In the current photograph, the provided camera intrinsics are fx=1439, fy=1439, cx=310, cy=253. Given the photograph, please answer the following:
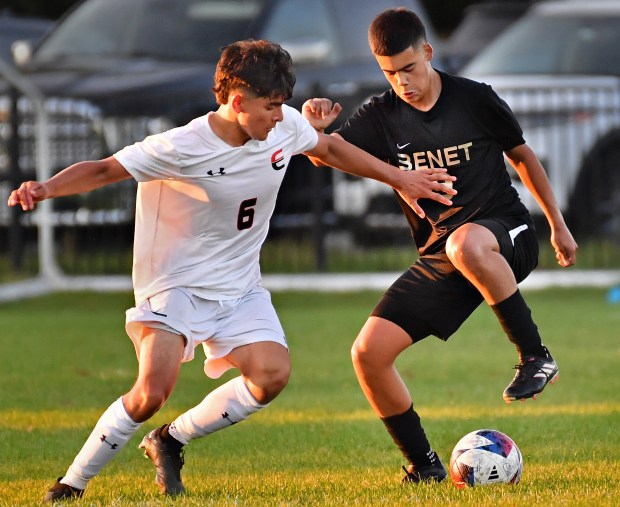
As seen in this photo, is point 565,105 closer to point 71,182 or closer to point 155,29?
point 155,29

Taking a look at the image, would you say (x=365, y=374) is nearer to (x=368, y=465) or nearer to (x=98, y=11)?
(x=368, y=465)

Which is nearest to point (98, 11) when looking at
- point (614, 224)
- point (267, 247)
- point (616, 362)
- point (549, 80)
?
point (267, 247)

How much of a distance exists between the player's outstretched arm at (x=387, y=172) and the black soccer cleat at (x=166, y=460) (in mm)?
1275

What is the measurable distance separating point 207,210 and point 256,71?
1.88 ft

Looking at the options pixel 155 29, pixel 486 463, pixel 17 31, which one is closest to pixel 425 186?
pixel 486 463

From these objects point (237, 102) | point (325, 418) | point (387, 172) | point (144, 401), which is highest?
point (237, 102)

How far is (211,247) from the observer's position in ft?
18.1

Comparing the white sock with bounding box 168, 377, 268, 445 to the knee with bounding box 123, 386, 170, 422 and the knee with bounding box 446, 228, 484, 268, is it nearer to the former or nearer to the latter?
the knee with bounding box 123, 386, 170, 422

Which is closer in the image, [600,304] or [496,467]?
[496,467]

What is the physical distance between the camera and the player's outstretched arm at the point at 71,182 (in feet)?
16.1

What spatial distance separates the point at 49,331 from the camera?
10.6 metres

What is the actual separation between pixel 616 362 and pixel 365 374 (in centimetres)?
369

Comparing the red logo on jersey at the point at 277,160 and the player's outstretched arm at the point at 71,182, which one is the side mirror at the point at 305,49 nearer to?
the red logo on jersey at the point at 277,160

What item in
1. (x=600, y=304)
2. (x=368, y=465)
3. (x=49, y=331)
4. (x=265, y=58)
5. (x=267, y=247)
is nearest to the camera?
(x=265, y=58)
